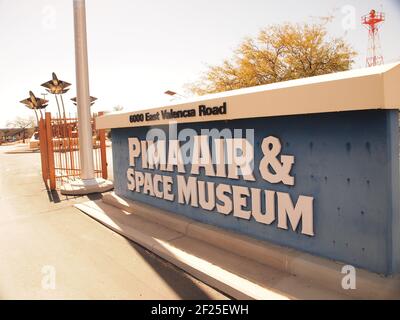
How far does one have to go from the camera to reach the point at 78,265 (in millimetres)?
4512

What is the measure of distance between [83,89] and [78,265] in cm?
658

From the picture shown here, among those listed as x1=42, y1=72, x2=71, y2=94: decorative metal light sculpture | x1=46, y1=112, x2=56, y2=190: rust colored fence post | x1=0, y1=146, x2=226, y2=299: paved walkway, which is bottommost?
x1=0, y1=146, x2=226, y2=299: paved walkway

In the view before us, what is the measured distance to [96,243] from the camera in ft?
17.8

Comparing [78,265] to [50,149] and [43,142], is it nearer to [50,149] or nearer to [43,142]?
[50,149]

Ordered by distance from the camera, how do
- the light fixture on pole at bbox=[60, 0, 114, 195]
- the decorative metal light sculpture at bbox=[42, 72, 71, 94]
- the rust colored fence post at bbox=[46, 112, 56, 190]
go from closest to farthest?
the light fixture on pole at bbox=[60, 0, 114, 195]
the rust colored fence post at bbox=[46, 112, 56, 190]
the decorative metal light sculpture at bbox=[42, 72, 71, 94]

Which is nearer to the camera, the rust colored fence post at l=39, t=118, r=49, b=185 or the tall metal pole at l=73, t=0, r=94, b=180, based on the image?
the tall metal pole at l=73, t=0, r=94, b=180

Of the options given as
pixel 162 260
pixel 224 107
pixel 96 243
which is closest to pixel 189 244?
pixel 162 260

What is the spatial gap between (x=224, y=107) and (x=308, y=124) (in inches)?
46.7

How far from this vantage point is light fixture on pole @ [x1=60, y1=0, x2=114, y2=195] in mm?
9445

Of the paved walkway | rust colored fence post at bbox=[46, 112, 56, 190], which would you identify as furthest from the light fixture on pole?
the paved walkway

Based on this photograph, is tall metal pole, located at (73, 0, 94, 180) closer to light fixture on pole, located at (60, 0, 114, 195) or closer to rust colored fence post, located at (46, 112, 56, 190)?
light fixture on pole, located at (60, 0, 114, 195)

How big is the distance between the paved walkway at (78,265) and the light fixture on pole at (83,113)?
228 cm

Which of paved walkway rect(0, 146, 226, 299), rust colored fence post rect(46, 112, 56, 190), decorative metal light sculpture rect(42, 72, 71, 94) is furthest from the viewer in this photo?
decorative metal light sculpture rect(42, 72, 71, 94)
